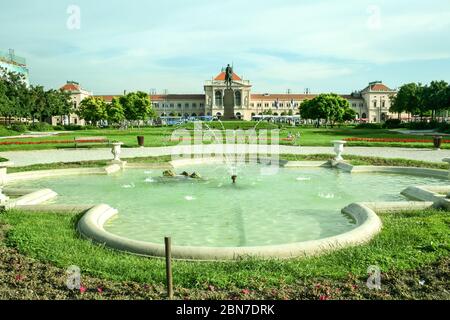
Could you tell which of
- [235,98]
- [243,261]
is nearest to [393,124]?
[243,261]

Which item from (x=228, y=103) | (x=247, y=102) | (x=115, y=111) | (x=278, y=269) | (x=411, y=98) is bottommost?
(x=278, y=269)

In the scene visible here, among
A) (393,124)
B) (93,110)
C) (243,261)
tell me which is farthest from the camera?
(93,110)

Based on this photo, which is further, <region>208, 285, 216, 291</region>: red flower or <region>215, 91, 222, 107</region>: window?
<region>215, 91, 222, 107</region>: window

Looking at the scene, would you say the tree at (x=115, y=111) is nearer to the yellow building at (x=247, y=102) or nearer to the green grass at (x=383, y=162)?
the yellow building at (x=247, y=102)

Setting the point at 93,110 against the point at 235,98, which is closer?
the point at 93,110

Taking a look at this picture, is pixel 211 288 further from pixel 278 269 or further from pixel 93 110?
pixel 93 110

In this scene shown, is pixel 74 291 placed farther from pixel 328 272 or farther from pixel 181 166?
pixel 181 166

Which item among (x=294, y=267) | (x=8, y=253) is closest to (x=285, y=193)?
(x=294, y=267)

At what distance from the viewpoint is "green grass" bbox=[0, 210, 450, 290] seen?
502cm

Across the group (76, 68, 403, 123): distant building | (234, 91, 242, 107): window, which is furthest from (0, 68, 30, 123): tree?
(234, 91, 242, 107): window

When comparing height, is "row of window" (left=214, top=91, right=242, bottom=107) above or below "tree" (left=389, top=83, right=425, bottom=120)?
above

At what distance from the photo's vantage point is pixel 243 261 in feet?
18.1

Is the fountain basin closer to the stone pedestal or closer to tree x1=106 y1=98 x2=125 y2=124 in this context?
the stone pedestal

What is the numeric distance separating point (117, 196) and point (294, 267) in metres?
7.19
